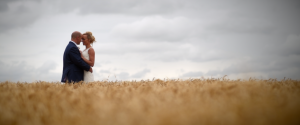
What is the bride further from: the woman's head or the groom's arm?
the groom's arm

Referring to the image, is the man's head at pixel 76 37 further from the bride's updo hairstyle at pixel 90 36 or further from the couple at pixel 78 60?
the bride's updo hairstyle at pixel 90 36

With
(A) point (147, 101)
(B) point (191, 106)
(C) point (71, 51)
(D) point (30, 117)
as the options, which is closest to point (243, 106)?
(B) point (191, 106)

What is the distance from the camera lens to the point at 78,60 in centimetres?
530

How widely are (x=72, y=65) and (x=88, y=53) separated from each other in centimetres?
58

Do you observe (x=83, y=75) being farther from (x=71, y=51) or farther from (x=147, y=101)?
(x=147, y=101)

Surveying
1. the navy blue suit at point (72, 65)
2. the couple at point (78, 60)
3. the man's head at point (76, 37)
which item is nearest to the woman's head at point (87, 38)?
the couple at point (78, 60)

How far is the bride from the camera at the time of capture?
18.9ft

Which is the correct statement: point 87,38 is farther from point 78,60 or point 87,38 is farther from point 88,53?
point 78,60

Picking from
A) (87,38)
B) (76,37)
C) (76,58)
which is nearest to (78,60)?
(76,58)

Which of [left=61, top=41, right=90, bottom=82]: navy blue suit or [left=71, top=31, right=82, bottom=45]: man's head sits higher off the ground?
[left=71, top=31, right=82, bottom=45]: man's head

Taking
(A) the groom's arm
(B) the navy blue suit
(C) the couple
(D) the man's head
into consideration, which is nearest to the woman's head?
(C) the couple

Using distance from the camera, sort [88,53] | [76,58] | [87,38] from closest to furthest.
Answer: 1. [76,58]
2. [88,53]
3. [87,38]

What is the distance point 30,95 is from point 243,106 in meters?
2.52

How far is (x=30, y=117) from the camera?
6.20 feet
